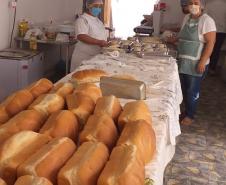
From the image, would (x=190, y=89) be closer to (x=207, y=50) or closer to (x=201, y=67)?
(x=201, y=67)

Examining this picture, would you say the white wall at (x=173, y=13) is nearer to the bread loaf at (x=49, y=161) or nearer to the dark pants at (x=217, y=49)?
the dark pants at (x=217, y=49)

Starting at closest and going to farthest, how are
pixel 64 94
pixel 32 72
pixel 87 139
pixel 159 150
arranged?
Result: pixel 87 139 < pixel 159 150 < pixel 64 94 < pixel 32 72

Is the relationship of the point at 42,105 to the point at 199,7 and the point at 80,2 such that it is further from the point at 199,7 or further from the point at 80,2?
the point at 80,2

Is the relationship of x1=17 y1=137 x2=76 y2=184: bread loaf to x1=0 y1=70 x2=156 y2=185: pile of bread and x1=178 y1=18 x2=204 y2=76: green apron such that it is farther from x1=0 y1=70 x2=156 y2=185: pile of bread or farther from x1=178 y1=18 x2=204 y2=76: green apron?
x1=178 y1=18 x2=204 y2=76: green apron

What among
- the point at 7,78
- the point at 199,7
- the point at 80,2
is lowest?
the point at 7,78

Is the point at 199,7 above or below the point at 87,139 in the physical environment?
above

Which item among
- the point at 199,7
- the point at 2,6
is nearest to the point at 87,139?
the point at 199,7

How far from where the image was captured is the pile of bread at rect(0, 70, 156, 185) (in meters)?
0.77

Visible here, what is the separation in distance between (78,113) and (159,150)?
301mm

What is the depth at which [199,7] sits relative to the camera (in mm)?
2641

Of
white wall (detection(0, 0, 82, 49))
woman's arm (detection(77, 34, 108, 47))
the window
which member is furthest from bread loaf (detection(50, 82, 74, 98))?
the window

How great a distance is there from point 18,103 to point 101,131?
383 millimetres

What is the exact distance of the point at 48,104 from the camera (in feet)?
3.73

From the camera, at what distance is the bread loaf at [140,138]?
2.99 feet
